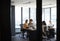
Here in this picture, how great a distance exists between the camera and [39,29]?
10.2ft
